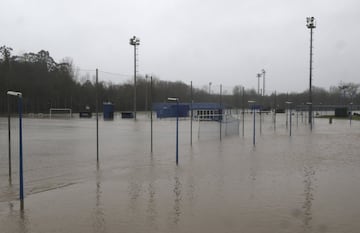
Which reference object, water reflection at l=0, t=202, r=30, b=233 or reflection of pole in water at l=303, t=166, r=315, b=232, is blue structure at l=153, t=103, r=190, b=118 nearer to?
reflection of pole in water at l=303, t=166, r=315, b=232

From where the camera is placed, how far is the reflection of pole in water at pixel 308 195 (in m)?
5.25

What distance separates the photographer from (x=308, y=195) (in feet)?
22.4

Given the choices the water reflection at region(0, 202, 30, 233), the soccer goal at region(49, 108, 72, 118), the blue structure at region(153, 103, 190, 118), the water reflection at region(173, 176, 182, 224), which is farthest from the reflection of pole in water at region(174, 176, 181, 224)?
the soccer goal at region(49, 108, 72, 118)

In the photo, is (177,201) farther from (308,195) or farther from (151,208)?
(308,195)

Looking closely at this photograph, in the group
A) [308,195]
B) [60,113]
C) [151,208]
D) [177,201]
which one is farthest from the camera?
[60,113]

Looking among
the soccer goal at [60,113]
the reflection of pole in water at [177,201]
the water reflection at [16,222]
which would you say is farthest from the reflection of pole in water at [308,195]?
the soccer goal at [60,113]

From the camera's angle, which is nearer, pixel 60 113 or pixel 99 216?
pixel 99 216

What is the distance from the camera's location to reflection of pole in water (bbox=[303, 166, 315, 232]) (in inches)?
207

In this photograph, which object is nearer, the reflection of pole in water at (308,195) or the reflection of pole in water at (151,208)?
the reflection of pole in water at (308,195)

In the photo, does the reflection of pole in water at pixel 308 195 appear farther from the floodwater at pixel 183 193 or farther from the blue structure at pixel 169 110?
the blue structure at pixel 169 110

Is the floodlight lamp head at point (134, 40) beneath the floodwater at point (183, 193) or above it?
above

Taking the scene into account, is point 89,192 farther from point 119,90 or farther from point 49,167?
point 119,90

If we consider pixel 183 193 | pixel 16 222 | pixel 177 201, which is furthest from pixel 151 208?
pixel 16 222

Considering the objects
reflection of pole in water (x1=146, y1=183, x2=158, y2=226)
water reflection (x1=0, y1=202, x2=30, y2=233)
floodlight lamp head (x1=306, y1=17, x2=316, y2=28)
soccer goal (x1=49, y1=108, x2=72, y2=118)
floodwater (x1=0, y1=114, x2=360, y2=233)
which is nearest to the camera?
water reflection (x1=0, y1=202, x2=30, y2=233)
